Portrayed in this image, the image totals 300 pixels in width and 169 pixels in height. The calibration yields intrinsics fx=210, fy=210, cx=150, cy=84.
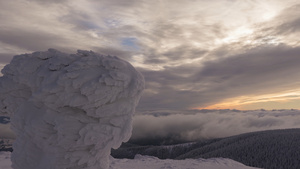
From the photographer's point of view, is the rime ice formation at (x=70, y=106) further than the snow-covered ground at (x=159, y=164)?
No

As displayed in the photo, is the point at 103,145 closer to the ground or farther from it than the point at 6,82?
closer to the ground

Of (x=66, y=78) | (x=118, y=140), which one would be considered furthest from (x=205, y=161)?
(x=66, y=78)

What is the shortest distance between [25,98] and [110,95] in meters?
4.44

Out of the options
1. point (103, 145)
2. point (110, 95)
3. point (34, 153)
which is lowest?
point (34, 153)

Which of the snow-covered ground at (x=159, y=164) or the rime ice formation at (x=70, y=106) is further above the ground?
the rime ice formation at (x=70, y=106)

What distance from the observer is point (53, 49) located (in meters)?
9.48

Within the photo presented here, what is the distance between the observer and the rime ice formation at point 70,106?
26.6ft

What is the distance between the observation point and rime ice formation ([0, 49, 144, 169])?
8094 mm

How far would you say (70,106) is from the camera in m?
8.26

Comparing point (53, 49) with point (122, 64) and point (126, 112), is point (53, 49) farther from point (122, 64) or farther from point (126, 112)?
point (126, 112)

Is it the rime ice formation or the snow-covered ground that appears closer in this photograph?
the rime ice formation

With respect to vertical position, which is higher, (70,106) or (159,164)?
(70,106)

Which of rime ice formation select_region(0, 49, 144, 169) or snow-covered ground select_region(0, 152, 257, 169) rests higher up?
rime ice formation select_region(0, 49, 144, 169)

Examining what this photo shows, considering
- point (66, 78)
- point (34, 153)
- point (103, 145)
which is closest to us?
point (66, 78)
